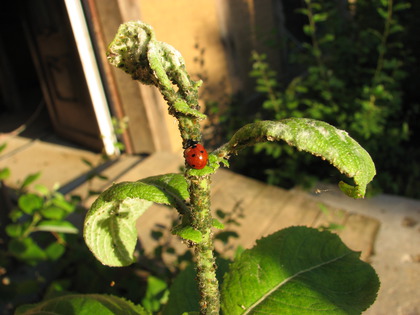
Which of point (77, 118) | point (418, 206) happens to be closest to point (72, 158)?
point (77, 118)

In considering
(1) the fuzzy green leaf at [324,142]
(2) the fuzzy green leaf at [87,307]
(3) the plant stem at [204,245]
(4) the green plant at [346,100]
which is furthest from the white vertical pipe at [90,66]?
(1) the fuzzy green leaf at [324,142]

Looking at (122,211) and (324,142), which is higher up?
(324,142)

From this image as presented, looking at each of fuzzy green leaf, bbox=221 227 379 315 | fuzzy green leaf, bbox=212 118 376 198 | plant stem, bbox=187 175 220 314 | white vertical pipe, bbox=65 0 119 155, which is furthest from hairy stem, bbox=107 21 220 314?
white vertical pipe, bbox=65 0 119 155

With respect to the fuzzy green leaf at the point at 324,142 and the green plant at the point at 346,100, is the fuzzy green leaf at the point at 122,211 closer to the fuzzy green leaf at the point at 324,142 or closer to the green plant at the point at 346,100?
the fuzzy green leaf at the point at 324,142

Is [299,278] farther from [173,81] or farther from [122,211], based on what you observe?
[173,81]

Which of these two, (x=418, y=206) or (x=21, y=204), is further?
(x=418, y=206)

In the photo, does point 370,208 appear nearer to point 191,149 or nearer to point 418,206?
point 418,206

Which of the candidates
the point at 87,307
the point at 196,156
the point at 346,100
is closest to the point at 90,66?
the point at 346,100
